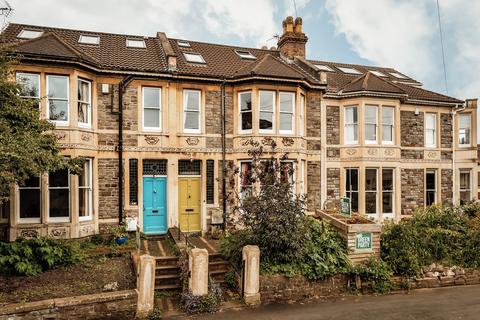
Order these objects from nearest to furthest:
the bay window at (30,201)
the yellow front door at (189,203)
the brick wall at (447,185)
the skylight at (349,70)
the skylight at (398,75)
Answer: the bay window at (30,201) → the yellow front door at (189,203) → the brick wall at (447,185) → the skylight at (349,70) → the skylight at (398,75)

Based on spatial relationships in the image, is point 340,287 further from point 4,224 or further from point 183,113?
point 4,224

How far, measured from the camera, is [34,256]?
31.3ft

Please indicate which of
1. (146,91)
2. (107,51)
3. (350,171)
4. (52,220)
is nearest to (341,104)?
(350,171)

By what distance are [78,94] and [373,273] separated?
11.7m

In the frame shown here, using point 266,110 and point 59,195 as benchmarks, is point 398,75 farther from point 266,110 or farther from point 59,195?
point 59,195

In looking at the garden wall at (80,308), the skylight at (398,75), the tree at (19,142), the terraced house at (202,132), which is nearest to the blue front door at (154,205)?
the terraced house at (202,132)

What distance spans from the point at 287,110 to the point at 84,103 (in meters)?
8.16

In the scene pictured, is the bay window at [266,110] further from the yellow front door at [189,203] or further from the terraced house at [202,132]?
the yellow front door at [189,203]

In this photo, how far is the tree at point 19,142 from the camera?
25.8 feet

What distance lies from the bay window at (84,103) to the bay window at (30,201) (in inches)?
104

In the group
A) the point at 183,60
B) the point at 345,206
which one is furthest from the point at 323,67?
the point at 345,206

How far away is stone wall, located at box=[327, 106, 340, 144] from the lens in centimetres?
1642

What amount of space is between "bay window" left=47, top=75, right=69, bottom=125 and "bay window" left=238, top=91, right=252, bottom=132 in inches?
265

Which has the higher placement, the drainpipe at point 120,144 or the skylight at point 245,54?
the skylight at point 245,54
